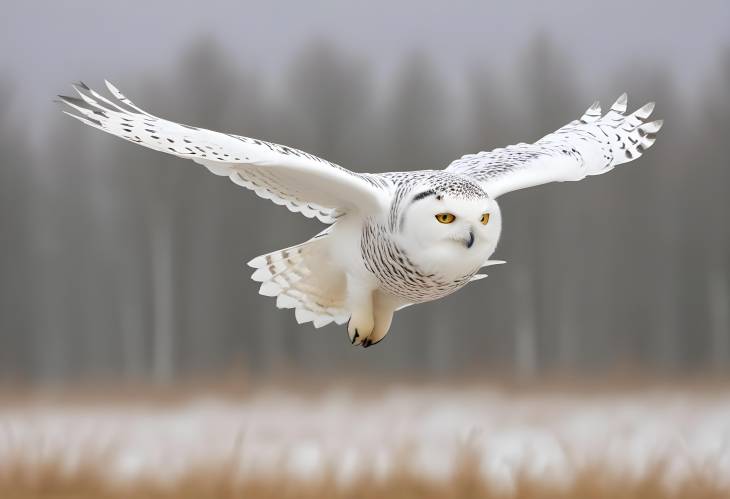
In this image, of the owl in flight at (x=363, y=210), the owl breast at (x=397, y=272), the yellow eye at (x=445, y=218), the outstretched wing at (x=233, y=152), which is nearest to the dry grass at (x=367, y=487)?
the owl in flight at (x=363, y=210)

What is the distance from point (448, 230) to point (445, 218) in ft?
0.09

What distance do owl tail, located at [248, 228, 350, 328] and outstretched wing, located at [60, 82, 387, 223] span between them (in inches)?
12.2

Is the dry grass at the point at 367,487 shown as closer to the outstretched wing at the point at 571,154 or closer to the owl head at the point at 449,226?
the outstretched wing at the point at 571,154

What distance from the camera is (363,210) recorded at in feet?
6.64

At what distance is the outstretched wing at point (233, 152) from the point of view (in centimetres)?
186

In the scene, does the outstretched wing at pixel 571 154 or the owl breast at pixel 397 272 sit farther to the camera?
the outstretched wing at pixel 571 154

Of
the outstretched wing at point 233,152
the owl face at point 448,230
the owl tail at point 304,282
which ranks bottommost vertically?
the owl tail at point 304,282

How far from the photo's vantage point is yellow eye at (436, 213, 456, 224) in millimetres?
1790

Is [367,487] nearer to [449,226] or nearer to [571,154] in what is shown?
[571,154]

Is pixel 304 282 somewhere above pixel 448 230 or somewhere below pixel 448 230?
below

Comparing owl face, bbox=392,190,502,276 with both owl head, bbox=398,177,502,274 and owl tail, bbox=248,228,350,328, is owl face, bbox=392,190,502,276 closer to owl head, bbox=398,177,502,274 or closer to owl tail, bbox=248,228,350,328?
owl head, bbox=398,177,502,274

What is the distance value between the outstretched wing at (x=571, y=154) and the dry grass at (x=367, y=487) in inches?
56.3

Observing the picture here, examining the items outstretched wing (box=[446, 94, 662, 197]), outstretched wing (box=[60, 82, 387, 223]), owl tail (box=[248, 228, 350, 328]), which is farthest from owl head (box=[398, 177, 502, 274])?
owl tail (box=[248, 228, 350, 328])

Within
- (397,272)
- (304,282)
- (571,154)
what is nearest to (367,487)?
(304,282)
